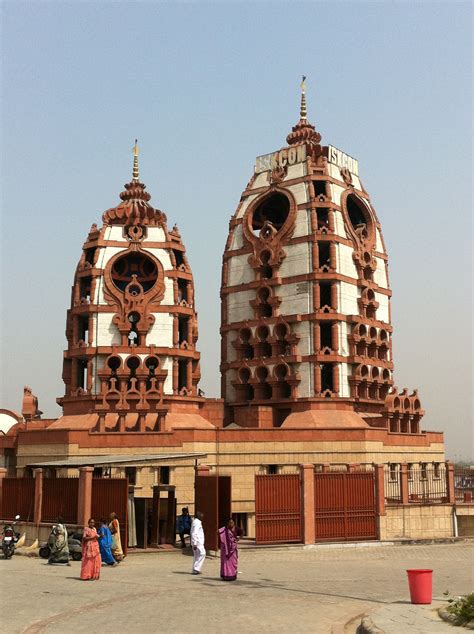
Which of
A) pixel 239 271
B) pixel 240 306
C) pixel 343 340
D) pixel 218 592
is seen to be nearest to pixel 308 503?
pixel 218 592

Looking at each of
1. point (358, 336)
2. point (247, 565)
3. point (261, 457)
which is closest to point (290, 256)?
point (358, 336)

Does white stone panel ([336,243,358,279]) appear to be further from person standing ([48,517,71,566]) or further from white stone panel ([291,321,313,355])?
person standing ([48,517,71,566])

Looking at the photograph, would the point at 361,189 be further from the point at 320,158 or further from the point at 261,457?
the point at 261,457

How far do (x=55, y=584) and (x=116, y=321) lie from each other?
3146cm

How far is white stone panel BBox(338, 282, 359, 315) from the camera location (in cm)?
5228

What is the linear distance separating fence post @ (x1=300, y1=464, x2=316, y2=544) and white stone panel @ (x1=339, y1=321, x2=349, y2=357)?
2317 cm

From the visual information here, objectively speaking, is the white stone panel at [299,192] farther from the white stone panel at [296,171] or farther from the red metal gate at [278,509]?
the red metal gate at [278,509]

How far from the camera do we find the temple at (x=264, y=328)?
49.0 metres

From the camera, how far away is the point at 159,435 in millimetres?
43219

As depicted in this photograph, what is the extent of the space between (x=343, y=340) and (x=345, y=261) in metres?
5.48

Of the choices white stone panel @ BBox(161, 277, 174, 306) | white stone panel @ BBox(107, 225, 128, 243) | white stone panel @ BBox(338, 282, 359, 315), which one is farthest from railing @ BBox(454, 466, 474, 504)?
white stone panel @ BBox(107, 225, 128, 243)

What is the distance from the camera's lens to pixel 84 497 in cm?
2702

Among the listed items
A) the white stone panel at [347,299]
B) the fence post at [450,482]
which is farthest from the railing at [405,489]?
the white stone panel at [347,299]

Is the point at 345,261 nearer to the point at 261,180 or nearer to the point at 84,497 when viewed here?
the point at 261,180
